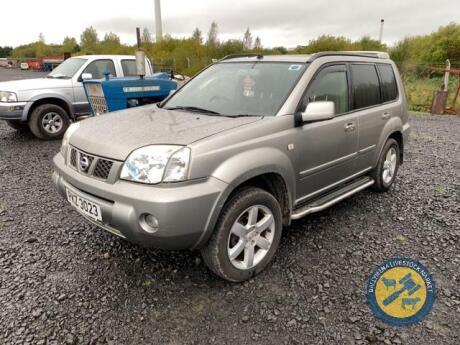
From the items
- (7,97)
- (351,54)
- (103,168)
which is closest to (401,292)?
(103,168)

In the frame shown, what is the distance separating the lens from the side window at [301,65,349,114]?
3055mm

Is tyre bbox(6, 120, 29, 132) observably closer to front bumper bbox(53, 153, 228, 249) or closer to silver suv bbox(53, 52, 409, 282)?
silver suv bbox(53, 52, 409, 282)

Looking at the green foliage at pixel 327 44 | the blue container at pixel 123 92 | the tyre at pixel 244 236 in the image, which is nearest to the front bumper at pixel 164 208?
the tyre at pixel 244 236

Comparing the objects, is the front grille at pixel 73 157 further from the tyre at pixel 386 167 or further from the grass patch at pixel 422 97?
the grass patch at pixel 422 97

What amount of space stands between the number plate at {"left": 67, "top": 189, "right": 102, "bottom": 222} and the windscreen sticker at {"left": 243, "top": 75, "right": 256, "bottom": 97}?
5.23 feet

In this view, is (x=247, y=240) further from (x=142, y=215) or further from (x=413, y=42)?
(x=413, y=42)

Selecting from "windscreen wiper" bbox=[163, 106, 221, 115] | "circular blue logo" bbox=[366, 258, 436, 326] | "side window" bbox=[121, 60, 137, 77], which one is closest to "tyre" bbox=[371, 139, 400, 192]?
"circular blue logo" bbox=[366, 258, 436, 326]

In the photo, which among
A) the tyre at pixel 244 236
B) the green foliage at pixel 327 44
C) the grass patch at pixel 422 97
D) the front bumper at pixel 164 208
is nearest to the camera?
the front bumper at pixel 164 208

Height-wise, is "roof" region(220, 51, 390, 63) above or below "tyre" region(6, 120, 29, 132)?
above

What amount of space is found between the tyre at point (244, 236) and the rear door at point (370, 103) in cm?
151

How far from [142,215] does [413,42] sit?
1395 inches

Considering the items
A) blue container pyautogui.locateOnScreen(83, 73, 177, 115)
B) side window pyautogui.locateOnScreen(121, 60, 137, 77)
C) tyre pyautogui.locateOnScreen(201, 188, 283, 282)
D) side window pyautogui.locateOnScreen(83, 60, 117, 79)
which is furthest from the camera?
side window pyautogui.locateOnScreen(121, 60, 137, 77)

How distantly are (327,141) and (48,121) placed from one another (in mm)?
5849

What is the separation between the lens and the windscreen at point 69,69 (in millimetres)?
7133
